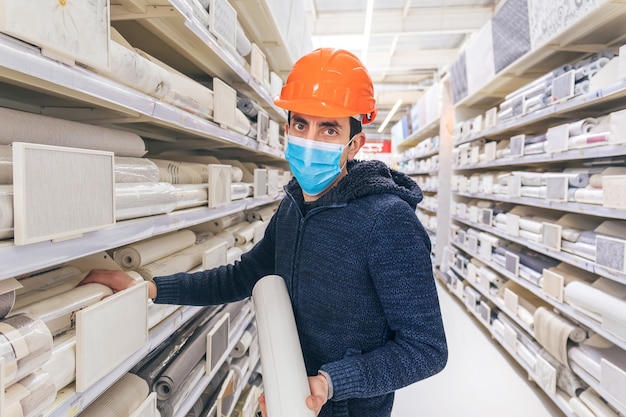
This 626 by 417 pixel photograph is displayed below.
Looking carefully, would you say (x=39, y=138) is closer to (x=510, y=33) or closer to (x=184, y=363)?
(x=184, y=363)

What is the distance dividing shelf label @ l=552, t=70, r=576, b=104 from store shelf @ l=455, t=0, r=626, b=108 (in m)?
0.25

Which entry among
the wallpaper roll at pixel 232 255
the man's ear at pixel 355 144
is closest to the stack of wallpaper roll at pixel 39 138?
the man's ear at pixel 355 144

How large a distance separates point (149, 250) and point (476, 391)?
111 inches

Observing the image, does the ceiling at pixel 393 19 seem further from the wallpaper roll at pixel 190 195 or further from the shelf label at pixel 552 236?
the wallpaper roll at pixel 190 195

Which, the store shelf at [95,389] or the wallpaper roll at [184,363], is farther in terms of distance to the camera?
the wallpaper roll at [184,363]

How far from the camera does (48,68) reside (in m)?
0.75

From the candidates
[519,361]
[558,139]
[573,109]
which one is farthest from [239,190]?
[519,361]

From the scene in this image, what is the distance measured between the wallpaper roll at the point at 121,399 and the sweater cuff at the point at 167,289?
263mm

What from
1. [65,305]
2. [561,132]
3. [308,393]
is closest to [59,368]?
[65,305]

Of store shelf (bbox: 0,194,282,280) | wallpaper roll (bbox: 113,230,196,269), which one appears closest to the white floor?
wallpaper roll (bbox: 113,230,196,269)

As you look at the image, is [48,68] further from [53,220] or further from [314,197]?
Answer: [314,197]

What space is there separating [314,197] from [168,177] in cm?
57

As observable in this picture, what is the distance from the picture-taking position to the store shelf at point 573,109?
2252 millimetres

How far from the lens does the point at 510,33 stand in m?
3.26
